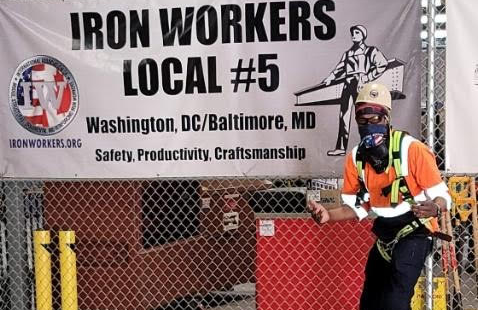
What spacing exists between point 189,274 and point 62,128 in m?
2.36

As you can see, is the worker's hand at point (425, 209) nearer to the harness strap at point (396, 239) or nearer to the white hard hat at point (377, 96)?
the harness strap at point (396, 239)

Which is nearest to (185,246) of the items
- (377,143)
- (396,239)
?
(396,239)

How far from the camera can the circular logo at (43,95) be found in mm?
5211

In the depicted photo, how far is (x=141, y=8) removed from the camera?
16.5 feet

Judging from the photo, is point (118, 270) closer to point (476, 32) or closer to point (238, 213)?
point (238, 213)

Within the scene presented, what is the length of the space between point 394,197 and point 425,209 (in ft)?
0.88

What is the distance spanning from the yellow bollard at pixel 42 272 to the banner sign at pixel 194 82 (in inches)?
22.6

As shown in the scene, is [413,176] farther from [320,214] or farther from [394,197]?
[320,214]

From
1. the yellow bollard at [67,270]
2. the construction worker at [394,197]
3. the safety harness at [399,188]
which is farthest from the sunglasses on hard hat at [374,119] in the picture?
the yellow bollard at [67,270]

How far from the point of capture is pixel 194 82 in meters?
4.96

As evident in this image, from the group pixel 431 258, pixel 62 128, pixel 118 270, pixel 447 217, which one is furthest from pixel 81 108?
pixel 447 217

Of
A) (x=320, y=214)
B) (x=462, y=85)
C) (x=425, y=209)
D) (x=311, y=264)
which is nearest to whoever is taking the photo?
(x=425, y=209)

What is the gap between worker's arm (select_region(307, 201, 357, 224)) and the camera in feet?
14.0

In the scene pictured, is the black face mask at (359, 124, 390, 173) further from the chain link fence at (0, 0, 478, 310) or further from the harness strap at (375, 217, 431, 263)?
the chain link fence at (0, 0, 478, 310)
